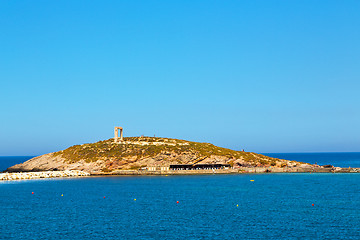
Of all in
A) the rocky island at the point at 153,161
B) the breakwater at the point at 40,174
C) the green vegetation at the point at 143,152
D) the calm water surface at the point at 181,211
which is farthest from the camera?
the green vegetation at the point at 143,152

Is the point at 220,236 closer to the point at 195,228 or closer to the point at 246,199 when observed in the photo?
the point at 195,228

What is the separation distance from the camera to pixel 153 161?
Answer: 572 ft

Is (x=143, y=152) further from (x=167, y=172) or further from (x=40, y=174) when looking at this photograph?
(x=40, y=174)

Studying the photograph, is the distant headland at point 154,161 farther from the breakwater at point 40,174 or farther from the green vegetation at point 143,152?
the breakwater at point 40,174

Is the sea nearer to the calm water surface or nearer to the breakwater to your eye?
the calm water surface

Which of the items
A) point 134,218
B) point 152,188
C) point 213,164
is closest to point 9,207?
point 134,218

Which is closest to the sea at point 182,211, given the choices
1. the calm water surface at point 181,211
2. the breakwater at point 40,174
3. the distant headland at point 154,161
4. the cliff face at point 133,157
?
the calm water surface at point 181,211

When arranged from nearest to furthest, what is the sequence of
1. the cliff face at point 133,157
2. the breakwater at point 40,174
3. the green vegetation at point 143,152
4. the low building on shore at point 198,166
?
1. the breakwater at point 40,174
2. the cliff face at point 133,157
3. the low building on shore at point 198,166
4. the green vegetation at point 143,152

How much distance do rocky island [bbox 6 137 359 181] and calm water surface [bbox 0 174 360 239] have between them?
43759 mm

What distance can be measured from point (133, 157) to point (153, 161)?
828 cm

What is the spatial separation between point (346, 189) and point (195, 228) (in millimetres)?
64167

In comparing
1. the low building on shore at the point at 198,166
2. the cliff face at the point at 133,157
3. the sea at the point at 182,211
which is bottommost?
the sea at the point at 182,211

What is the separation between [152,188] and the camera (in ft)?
389

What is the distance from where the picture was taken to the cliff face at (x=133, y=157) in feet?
568
